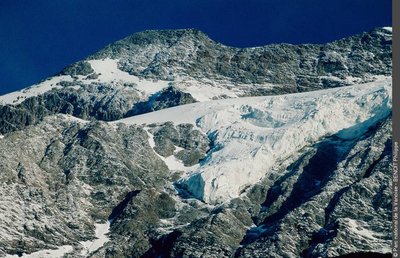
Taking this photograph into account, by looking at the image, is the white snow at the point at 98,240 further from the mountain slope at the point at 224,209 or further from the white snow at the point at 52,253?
the white snow at the point at 52,253

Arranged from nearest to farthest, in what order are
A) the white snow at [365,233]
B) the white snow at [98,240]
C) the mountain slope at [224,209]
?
the white snow at [365,233]
the mountain slope at [224,209]
the white snow at [98,240]

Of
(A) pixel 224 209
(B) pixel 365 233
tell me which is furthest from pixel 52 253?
(B) pixel 365 233

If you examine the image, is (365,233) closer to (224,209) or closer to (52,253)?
(224,209)

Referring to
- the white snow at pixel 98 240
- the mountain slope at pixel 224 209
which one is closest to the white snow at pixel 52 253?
the mountain slope at pixel 224 209

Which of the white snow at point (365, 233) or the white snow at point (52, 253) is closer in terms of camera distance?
the white snow at point (365, 233)

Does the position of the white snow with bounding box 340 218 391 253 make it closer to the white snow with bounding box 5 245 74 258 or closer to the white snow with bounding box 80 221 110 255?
the white snow with bounding box 80 221 110 255

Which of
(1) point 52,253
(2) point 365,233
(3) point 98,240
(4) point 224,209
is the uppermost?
(4) point 224,209

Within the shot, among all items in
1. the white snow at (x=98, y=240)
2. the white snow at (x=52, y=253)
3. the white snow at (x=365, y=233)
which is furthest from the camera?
the white snow at (x=98, y=240)

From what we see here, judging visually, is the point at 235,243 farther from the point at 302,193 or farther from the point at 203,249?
the point at 302,193

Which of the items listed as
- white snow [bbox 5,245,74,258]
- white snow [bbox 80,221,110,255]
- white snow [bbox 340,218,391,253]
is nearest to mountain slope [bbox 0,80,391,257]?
white snow [bbox 340,218,391,253]
